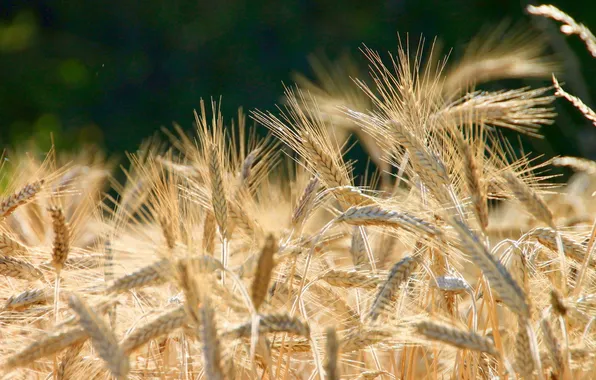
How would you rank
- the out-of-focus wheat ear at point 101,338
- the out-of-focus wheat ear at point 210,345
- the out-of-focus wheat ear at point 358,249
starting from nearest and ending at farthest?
the out-of-focus wheat ear at point 210,345, the out-of-focus wheat ear at point 101,338, the out-of-focus wheat ear at point 358,249

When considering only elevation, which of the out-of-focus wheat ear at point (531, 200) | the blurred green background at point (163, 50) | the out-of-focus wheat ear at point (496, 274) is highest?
the blurred green background at point (163, 50)

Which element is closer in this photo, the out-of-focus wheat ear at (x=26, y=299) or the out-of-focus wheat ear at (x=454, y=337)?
the out-of-focus wheat ear at (x=454, y=337)

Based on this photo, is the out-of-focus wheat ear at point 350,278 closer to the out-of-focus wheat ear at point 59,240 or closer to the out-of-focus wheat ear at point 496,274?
the out-of-focus wheat ear at point 496,274

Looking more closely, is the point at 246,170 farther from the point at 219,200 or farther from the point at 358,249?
the point at 219,200

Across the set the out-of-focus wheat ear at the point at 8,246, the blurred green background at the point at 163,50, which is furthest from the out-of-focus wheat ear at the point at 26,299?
the blurred green background at the point at 163,50

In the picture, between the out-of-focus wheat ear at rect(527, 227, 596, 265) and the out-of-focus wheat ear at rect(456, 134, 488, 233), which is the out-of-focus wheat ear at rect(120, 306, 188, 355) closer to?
the out-of-focus wheat ear at rect(456, 134, 488, 233)

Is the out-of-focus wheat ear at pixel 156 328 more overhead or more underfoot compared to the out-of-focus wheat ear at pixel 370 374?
more overhead

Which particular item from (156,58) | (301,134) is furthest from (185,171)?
(156,58)

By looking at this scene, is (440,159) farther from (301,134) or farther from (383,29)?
(383,29)
